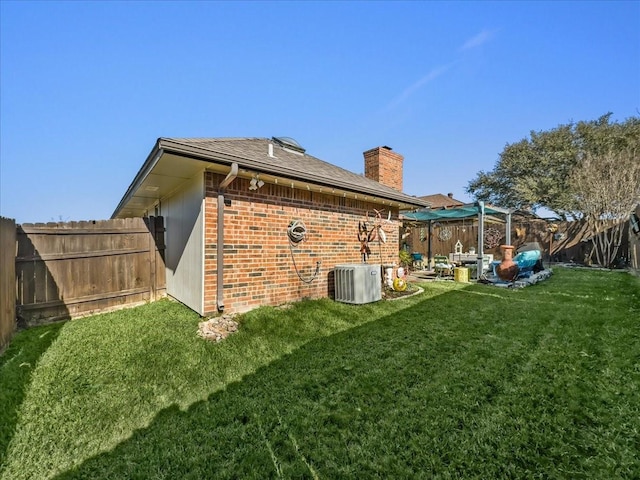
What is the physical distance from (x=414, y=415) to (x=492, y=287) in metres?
7.14

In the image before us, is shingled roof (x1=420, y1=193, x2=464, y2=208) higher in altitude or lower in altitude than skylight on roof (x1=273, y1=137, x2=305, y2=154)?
higher

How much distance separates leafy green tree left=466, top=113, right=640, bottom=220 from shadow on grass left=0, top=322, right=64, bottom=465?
85.2ft

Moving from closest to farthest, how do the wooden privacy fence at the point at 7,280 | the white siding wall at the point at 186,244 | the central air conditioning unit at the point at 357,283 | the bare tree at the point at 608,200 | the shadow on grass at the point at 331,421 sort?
the shadow on grass at the point at 331,421
the wooden privacy fence at the point at 7,280
the white siding wall at the point at 186,244
the central air conditioning unit at the point at 357,283
the bare tree at the point at 608,200

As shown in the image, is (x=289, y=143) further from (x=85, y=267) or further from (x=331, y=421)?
(x=331, y=421)

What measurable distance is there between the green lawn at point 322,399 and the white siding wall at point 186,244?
67cm

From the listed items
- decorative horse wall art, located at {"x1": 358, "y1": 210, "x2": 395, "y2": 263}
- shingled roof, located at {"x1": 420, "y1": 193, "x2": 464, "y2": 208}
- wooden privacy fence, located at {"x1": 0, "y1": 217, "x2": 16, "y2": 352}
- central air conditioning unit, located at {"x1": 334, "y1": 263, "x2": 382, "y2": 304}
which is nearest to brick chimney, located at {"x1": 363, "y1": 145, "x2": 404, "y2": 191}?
decorative horse wall art, located at {"x1": 358, "y1": 210, "x2": 395, "y2": 263}

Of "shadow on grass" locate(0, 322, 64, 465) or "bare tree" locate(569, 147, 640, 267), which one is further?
"bare tree" locate(569, 147, 640, 267)

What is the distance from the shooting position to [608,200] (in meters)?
13.6

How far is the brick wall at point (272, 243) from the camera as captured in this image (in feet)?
16.6

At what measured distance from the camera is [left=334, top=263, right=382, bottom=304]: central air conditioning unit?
244 inches

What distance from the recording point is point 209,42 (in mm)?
8445

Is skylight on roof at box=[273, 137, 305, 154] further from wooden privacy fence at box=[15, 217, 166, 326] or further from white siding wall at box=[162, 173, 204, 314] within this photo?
wooden privacy fence at box=[15, 217, 166, 326]

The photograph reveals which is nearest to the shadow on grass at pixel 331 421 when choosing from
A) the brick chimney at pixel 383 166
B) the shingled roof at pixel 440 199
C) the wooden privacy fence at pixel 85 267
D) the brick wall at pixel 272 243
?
the brick wall at pixel 272 243

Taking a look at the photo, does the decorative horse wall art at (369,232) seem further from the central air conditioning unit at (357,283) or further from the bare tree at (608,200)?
the bare tree at (608,200)
